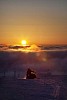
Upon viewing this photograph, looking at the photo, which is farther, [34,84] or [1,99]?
[34,84]

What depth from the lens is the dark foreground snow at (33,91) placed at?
5.68 metres

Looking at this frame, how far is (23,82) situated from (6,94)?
58.4 inches

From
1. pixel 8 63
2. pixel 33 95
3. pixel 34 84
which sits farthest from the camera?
pixel 8 63

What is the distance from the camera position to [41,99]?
216 inches

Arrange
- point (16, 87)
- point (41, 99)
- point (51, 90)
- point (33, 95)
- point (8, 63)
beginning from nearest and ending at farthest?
point (41, 99)
point (33, 95)
point (51, 90)
point (16, 87)
point (8, 63)

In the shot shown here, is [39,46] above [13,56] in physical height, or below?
above

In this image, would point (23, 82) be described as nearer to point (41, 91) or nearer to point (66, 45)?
point (41, 91)

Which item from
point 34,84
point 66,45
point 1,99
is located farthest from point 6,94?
point 66,45

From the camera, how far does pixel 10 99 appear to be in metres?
5.55

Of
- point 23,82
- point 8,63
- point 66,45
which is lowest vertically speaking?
point 23,82

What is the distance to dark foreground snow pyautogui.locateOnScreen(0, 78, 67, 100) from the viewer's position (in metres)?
5.68

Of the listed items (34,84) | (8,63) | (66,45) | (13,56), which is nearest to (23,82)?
(34,84)

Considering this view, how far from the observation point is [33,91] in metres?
6.26

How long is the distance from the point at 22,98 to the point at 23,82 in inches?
72.1
